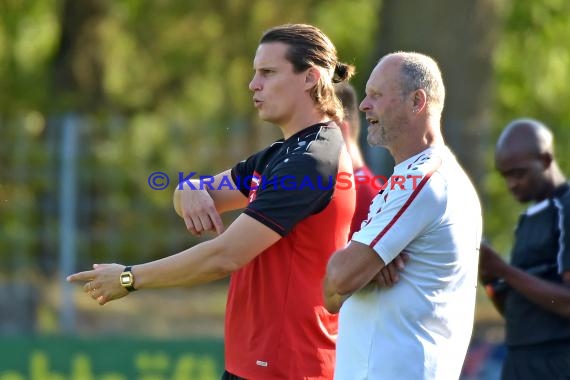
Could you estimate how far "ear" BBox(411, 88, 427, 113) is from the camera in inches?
151

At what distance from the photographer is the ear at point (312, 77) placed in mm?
4305

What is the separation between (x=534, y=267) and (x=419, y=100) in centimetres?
164

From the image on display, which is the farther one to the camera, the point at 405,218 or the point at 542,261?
the point at 542,261

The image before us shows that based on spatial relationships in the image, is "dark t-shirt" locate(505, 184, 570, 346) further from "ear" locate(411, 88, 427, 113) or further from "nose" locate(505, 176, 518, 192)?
"ear" locate(411, 88, 427, 113)

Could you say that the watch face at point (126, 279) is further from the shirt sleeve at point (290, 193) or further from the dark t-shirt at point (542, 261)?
the dark t-shirt at point (542, 261)

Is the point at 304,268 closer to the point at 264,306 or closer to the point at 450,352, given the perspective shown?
the point at 264,306

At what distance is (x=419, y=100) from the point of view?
3.83 m

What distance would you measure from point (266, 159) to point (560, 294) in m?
1.46

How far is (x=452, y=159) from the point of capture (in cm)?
388

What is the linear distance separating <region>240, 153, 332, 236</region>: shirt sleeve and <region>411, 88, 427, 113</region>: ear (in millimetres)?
494

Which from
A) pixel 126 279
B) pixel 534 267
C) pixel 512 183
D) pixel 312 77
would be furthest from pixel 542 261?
pixel 126 279

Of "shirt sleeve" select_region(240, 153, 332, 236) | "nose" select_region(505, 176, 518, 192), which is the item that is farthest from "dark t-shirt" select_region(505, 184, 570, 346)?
"shirt sleeve" select_region(240, 153, 332, 236)

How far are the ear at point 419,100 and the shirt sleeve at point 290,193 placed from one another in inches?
19.4

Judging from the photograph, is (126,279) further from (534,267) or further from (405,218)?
(534,267)
